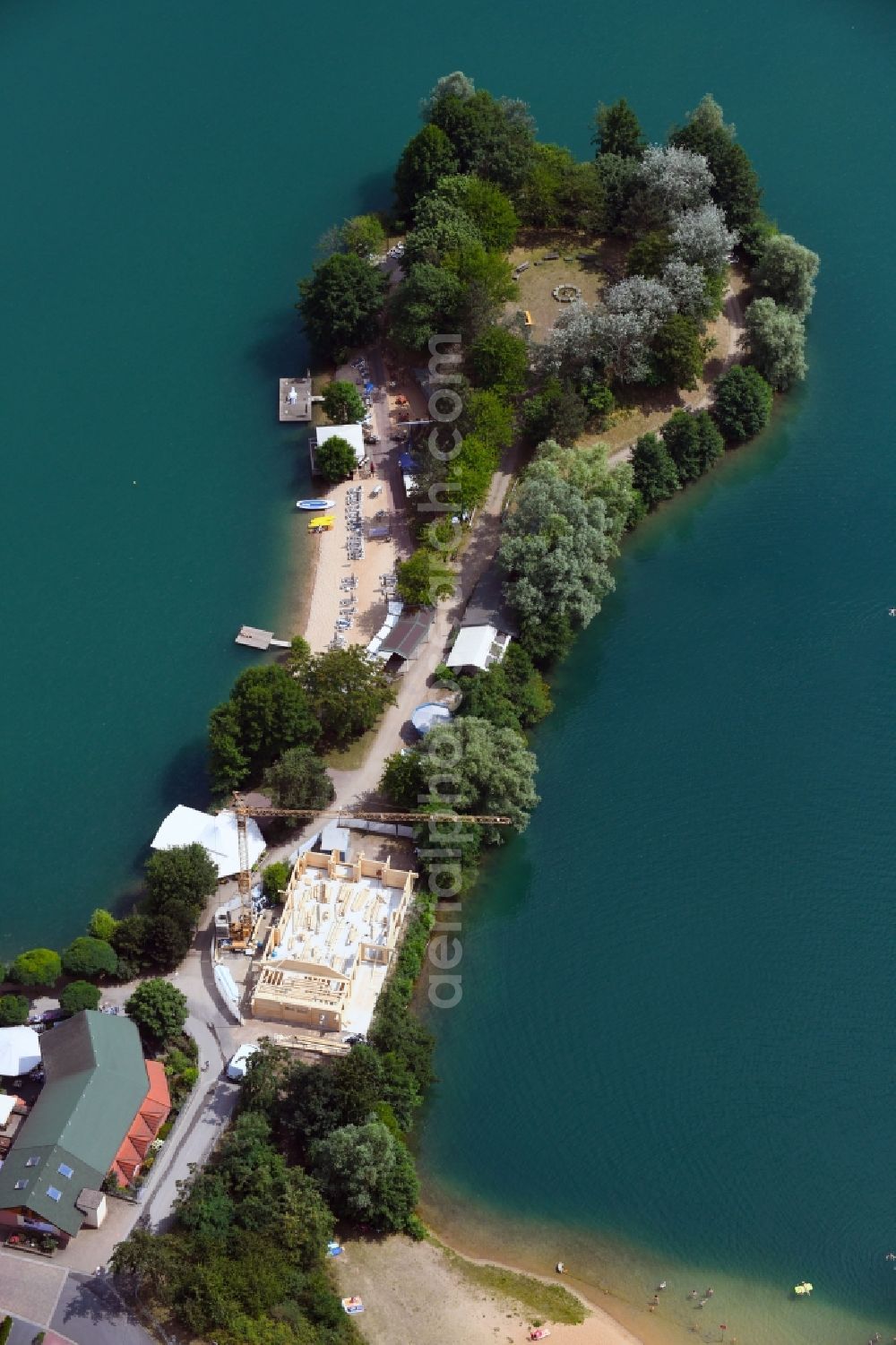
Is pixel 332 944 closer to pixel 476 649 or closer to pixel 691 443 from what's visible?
pixel 476 649

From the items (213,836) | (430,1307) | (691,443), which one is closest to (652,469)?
(691,443)

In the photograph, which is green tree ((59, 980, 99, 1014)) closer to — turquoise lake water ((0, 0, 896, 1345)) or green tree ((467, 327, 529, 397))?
turquoise lake water ((0, 0, 896, 1345))

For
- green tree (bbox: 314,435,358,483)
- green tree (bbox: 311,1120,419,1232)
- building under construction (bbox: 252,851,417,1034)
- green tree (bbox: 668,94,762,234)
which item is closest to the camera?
green tree (bbox: 311,1120,419,1232)

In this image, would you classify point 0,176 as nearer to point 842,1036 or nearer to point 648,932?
point 648,932

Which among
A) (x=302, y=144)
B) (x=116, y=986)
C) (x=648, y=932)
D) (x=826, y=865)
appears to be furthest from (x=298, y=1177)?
(x=302, y=144)

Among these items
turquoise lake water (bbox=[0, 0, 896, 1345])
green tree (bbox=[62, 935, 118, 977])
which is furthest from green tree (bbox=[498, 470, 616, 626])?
green tree (bbox=[62, 935, 118, 977])

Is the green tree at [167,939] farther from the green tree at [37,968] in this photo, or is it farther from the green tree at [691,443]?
the green tree at [691,443]
